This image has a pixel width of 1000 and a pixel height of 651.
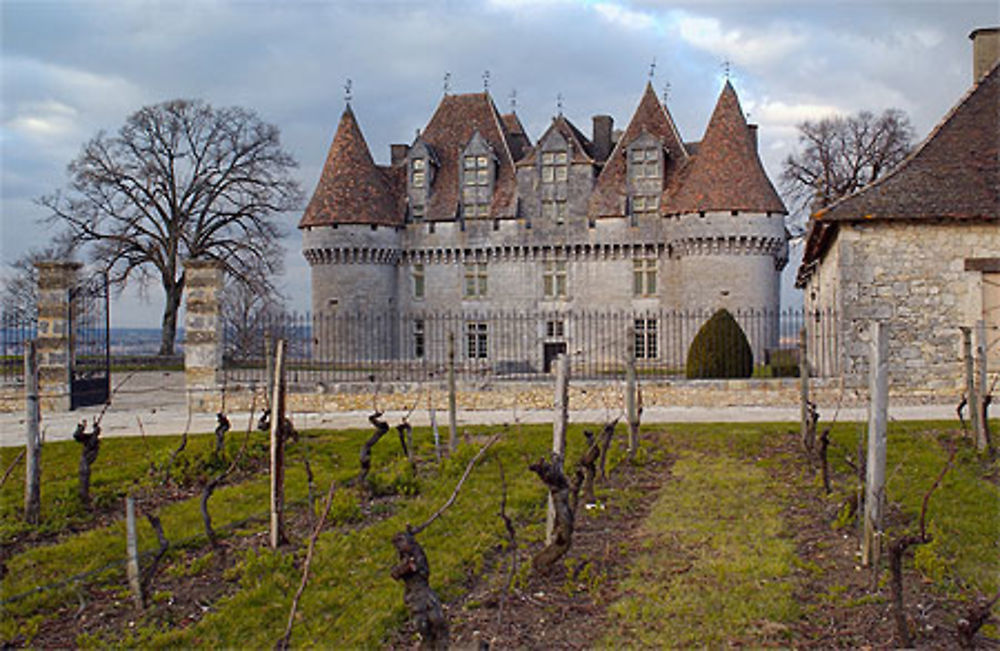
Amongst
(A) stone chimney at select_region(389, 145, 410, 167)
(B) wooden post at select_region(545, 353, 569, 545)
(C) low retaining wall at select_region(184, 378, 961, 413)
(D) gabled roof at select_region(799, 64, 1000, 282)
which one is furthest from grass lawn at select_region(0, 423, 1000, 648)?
(A) stone chimney at select_region(389, 145, 410, 167)

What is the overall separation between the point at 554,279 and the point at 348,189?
27.0 feet

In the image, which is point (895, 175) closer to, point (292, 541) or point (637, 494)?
point (637, 494)

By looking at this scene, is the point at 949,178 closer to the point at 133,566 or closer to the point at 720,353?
the point at 720,353

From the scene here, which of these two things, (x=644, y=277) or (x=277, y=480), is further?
(x=644, y=277)

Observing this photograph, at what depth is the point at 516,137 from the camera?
3522cm

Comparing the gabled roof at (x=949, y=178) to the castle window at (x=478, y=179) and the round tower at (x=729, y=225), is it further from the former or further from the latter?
the castle window at (x=478, y=179)

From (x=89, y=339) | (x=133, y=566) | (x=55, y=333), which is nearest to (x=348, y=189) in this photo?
(x=89, y=339)

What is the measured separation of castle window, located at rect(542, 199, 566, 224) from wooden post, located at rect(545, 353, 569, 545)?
25.0 m

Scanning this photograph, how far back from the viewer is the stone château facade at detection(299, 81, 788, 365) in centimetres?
2948

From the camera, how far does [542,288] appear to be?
32.2 metres

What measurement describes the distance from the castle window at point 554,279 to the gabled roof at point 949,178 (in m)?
15.8

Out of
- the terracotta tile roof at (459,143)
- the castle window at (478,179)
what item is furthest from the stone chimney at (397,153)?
the castle window at (478,179)

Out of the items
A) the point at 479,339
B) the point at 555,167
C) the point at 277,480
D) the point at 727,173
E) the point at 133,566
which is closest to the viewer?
the point at 133,566

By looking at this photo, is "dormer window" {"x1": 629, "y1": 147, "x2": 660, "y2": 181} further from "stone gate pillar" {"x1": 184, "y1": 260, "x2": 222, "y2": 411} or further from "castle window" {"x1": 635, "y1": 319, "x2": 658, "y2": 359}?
"stone gate pillar" {"x1": 184, "y1": 260, "x2": 222, "y2": 411}
